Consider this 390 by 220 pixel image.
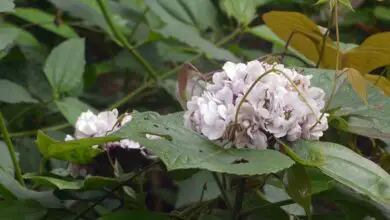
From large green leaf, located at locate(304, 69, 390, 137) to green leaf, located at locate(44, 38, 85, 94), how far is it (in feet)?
1.69

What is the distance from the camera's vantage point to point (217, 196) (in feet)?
3.11

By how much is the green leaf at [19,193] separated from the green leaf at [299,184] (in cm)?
30

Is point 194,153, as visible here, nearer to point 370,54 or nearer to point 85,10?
point 370,54

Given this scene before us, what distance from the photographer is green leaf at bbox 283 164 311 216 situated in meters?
0.71

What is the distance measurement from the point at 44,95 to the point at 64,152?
2.15ft

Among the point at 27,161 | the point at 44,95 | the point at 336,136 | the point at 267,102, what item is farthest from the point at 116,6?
the point at 267,102

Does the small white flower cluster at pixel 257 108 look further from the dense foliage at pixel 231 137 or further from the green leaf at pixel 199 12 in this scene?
the green leaf at pixel 199 12

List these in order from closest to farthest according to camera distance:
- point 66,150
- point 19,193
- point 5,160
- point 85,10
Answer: point 66,150 < point 19,193 < point 5,160 < point 85,10

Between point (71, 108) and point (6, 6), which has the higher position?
point (6, 6)

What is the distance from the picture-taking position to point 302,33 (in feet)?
3.14

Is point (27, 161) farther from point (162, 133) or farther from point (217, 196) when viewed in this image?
point (162, 133)

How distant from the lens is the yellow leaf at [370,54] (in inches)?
35.4

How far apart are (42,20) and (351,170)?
36.9 inches

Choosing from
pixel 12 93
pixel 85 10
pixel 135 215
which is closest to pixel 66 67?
pixel 12 93
